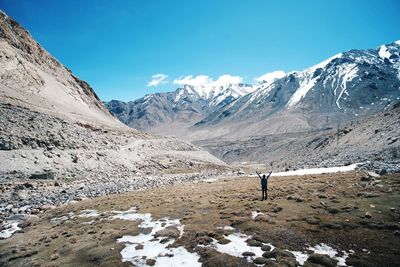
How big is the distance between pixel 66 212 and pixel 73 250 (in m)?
11.7

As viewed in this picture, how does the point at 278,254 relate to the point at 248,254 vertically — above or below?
above

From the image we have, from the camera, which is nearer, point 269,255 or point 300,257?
point 300,257

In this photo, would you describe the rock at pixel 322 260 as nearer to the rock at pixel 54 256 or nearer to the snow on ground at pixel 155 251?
the snow on ground at pixel 155 251

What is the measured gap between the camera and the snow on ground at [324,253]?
15773mm

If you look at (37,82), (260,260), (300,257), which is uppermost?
(37,82)

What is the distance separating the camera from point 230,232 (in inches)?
806

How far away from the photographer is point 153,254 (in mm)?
18016

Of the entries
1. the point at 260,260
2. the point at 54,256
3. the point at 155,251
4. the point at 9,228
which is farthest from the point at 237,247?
the point at 9,228

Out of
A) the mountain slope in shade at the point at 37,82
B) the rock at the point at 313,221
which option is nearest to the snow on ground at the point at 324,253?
the rock at the point at 313,221

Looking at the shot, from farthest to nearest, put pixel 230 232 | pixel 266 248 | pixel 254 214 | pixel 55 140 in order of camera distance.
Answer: pixel 55 140 < pixel 254 214 < pixel 230 232 < pixel 266 248

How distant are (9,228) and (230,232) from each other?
19006 mm

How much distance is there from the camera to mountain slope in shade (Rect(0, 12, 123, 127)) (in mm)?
74938

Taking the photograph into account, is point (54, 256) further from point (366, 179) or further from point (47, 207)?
point (366, 179)

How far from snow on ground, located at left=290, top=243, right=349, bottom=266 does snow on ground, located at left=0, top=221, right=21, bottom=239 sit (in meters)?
21.8
